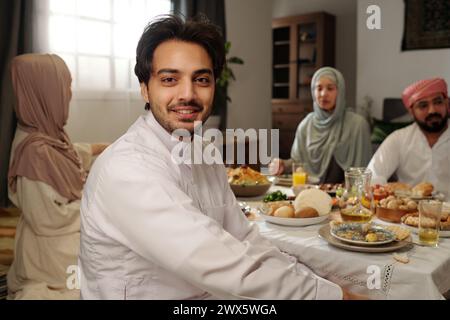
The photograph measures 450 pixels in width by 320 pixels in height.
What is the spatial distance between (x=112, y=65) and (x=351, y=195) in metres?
2.84

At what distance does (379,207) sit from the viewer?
1.71m

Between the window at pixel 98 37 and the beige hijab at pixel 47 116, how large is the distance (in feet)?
3.40

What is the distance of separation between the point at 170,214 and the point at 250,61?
4.93 m

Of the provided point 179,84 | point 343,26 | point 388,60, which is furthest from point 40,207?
point 343,26

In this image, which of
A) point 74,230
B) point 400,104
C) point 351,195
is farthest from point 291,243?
point 400,104

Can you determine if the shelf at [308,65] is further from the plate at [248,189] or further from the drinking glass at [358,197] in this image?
the drinking glass at [358,197]

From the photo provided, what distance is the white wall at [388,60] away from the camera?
4.91 metres

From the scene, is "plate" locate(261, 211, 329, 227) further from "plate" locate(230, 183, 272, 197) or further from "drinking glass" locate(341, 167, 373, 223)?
"plate" locate(230, 183, 272, 197)

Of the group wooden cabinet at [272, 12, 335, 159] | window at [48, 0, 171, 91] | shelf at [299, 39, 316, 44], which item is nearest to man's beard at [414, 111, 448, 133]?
window at [48, 0, 171, 91]

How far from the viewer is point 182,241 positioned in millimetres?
965

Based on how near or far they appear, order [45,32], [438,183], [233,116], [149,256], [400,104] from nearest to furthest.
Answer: [149,256] < [438,183] < [45,32] < [400,104] < [233,116]

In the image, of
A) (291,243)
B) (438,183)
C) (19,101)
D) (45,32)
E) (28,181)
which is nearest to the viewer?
(291,243)

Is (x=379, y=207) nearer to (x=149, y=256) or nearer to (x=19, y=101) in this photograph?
(x=149, y=256)

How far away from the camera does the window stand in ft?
11.5
